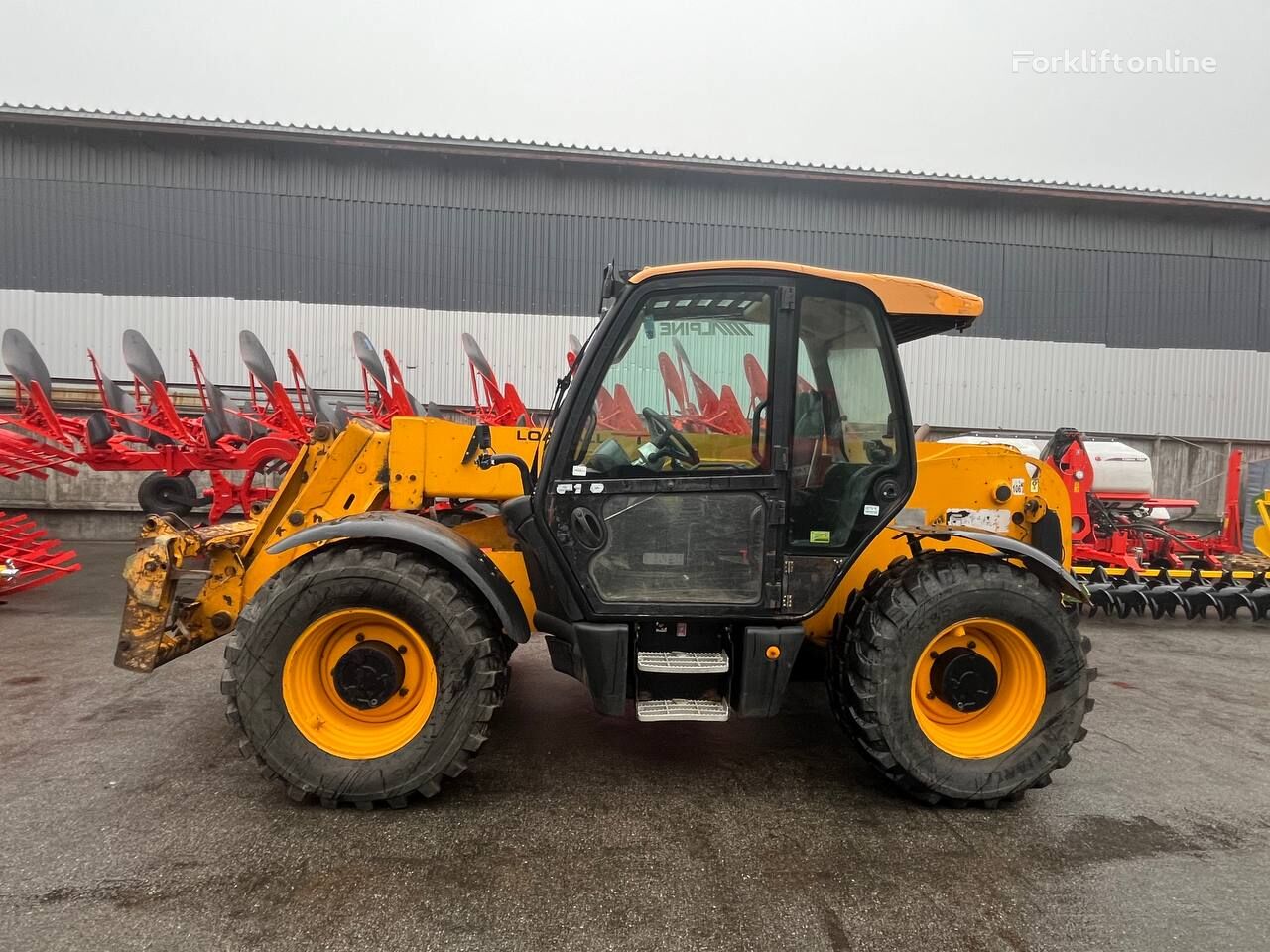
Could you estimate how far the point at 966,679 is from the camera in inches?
117

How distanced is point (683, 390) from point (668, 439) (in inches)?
8.5

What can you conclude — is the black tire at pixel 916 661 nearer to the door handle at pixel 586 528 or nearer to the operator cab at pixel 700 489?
the operator cab at pixel 700 489

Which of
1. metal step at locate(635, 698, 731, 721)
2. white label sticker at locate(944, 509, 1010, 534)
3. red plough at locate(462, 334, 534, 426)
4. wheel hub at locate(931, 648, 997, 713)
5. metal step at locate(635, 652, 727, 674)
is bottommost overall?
metal step at locate(635, 698, 731, 721)

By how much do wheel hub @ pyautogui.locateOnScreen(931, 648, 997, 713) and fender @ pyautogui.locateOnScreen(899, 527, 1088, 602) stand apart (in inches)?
18.1

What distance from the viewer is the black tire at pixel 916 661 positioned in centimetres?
285

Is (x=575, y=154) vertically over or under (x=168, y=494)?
over

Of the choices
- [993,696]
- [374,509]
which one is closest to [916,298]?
[993,696]

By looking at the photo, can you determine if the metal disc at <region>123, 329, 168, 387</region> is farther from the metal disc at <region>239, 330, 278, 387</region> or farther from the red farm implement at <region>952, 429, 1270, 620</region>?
the red farm implement at <region>952, 429, 1270, 620</region>

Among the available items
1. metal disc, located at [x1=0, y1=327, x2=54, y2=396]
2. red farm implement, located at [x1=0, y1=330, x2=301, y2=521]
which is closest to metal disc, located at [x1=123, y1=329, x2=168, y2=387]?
red farm implement, located at [x1=0, y1=330, x2=301, y2=521]

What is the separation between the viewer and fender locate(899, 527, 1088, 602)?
9.84 ft

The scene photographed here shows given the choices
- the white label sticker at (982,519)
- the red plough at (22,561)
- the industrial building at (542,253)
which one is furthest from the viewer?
the industrial building at (542,253)

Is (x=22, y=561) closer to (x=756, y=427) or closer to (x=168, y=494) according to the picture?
(x=168, y=494)

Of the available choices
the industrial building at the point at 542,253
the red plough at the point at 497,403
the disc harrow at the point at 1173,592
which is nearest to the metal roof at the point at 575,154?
the industrial building at the point at 542,253

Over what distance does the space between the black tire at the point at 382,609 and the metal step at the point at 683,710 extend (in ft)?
2.01
